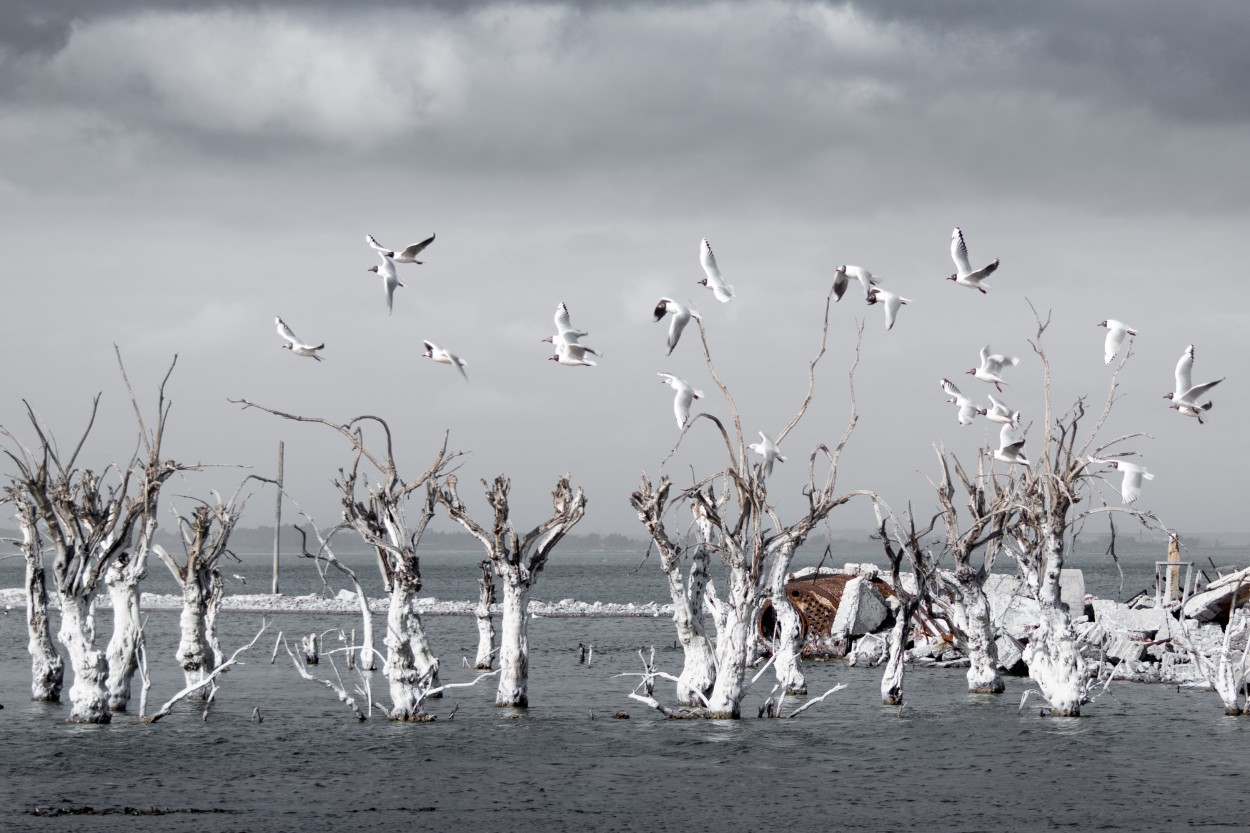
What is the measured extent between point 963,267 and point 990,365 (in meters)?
4.42

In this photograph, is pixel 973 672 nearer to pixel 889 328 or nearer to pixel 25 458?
pixel 889 328

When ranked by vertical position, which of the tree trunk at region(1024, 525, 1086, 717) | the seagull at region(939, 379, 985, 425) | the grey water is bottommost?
the grey water

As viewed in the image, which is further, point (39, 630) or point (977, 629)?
point (977, 629)

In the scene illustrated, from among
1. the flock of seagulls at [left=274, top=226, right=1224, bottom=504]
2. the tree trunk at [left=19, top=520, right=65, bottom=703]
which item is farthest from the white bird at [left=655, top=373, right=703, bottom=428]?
the tree trunk at [left=19, top=520, right=65, bottom=703]

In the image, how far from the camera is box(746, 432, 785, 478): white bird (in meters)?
24.4

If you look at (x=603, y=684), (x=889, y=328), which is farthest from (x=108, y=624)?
(x=889, y=328)

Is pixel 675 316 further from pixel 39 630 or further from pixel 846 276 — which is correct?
pixel 39 630

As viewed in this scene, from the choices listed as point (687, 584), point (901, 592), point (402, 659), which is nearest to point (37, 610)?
point (402, 659)

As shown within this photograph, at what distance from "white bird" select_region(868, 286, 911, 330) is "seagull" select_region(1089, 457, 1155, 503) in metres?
4.88

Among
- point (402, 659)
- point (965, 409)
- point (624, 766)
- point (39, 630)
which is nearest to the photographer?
point (624, 766)

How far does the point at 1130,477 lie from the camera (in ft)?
86.7

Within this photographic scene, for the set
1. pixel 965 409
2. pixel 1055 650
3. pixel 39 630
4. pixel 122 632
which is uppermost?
pixel 965 409

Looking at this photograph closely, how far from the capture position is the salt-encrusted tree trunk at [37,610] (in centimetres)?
2662

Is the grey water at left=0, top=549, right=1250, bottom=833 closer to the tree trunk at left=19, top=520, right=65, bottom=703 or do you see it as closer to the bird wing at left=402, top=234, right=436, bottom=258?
the tree trunk at left=19, top=520, right=65, bottom=703
